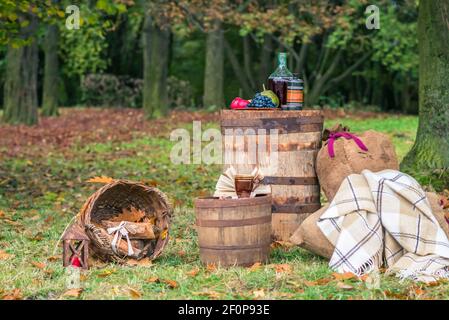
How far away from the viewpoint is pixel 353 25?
84.9 feet

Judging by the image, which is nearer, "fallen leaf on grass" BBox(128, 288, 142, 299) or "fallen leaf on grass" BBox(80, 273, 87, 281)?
"fallen leaf on grass" BBox(128, 288, 142, 299)

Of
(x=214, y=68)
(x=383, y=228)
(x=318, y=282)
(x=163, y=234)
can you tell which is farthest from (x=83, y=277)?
(x=214, y=68)

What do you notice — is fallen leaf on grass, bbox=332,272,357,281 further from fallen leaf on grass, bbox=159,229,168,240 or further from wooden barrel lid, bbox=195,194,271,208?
fallen leaf on grass, bbox=159,229,168,240

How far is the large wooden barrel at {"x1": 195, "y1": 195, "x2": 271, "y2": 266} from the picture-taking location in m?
6.07

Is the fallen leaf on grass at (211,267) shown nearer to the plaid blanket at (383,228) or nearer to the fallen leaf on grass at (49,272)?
the plaid blanket at (383,228)

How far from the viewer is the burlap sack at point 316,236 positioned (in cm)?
623

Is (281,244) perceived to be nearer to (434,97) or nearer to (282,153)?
(282,153)

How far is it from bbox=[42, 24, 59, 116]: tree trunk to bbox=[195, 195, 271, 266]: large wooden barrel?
22.3 meters

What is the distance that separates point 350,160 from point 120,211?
1.93 metres

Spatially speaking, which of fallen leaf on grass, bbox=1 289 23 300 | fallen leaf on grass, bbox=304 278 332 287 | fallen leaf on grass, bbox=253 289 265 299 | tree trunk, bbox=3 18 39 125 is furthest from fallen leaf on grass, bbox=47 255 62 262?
tree trunk, bbox=3 18 39 125

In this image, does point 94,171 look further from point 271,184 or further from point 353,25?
point 353,25

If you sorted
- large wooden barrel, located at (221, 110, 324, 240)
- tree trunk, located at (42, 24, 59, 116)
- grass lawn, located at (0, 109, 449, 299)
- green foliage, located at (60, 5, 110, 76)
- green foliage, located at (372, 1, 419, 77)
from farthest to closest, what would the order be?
1. green foliage, located at (60, 5, 110, 76)
2. tree trunk, located at (42, 24, 59, 116)
3. green foliage, located at (372, 1, 419, 77)
4. large wooden barrel, located at (221, 110, 324, 240)
5. grass lawn, located at (0, 109, 449, 299)

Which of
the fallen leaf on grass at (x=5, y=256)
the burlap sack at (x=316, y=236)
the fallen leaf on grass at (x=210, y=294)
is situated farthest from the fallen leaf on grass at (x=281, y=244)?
the fallen leaf on grass at (x=5, y=256)

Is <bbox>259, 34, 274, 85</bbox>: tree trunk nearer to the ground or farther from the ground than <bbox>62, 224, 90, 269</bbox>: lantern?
farther from the ground
